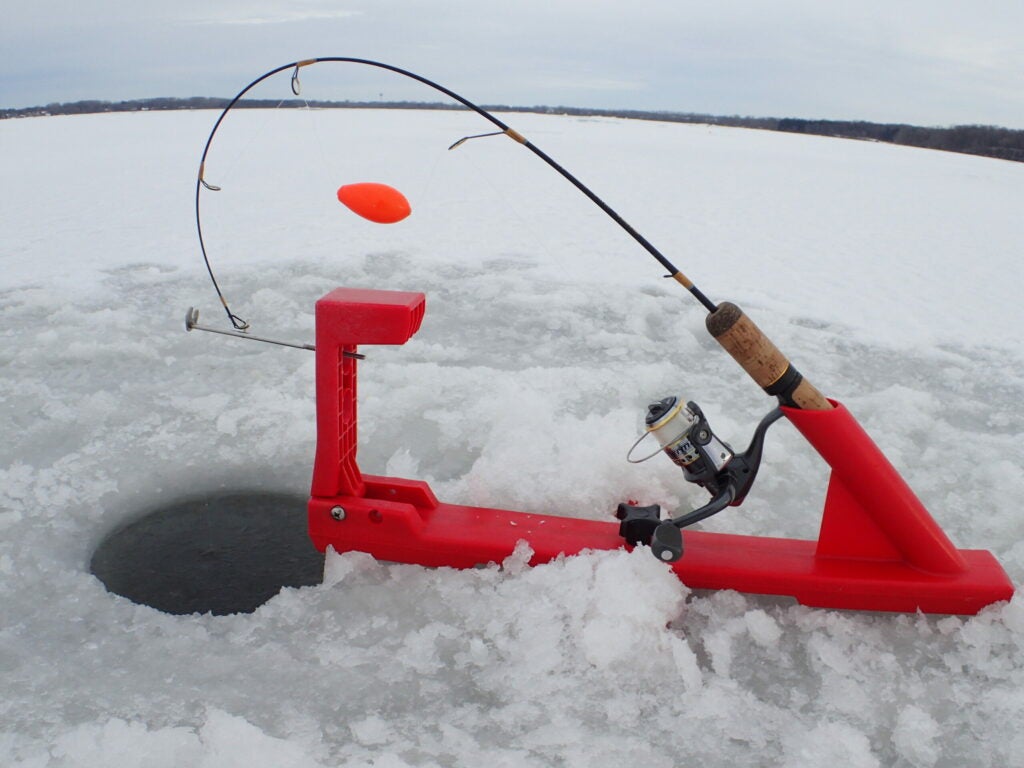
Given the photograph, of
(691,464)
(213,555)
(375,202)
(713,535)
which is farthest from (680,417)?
(213,555)

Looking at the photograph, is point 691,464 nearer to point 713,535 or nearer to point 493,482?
point 713,535

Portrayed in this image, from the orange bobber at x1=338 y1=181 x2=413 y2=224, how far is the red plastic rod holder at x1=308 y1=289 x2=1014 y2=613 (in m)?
0.20

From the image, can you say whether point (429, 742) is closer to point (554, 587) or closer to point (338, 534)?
point (554, 587)

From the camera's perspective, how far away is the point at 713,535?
6.75ft

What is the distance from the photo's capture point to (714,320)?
1715mm

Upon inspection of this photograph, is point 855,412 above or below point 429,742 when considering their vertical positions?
above

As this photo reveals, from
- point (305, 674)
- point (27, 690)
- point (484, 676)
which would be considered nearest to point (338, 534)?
point (305, 674)

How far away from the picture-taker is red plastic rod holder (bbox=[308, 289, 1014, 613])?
182 cm

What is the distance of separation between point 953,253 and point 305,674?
6.18 meters

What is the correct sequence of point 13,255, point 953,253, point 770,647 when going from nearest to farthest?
point 770,647
point 13,255
point 953,253

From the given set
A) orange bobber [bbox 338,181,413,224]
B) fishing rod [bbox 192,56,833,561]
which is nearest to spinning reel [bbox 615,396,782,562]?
fishing rod [bbox 192,56,833,561]

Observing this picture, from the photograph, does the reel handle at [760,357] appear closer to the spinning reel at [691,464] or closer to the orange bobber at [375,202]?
the spinning reel at [691,464]

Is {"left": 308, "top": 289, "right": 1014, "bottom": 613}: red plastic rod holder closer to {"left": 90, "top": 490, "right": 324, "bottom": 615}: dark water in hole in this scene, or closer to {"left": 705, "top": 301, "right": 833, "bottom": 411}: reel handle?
{"left": 705, "top": 301, "right": 833, "bottom": 411}: reel handle

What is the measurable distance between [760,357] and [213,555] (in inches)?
60.8
